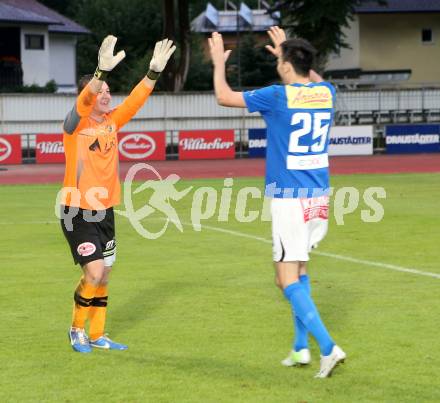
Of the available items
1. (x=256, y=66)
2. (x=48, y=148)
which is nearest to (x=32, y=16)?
(x=256, y=66)

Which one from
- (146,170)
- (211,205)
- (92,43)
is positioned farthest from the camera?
(92,43)

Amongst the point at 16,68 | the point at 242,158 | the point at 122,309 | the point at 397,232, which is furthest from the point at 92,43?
the point at 122,309

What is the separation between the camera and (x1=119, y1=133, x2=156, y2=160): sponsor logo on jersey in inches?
1549

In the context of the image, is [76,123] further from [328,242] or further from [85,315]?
[328,242]

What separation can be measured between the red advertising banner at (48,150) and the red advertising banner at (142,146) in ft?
7.46

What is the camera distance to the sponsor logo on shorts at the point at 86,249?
8656 mm

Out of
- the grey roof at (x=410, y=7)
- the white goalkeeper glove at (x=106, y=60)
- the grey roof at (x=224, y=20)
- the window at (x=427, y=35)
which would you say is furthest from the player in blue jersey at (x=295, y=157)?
the grey roof at (x=224, y=20)

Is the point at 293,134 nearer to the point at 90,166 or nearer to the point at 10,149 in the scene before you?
the point at 90,166

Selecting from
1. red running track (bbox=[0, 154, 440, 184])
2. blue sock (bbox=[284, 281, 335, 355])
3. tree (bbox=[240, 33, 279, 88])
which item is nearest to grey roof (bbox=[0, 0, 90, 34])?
tree (bbox=[240, 33, 279, 88])

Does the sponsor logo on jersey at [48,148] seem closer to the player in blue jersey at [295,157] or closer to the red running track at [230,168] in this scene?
the red running track at [230,168]

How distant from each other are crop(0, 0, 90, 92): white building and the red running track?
2645cm

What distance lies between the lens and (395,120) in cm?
5156

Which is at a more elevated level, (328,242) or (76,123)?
(76,123)

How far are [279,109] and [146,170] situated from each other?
2821 cm
